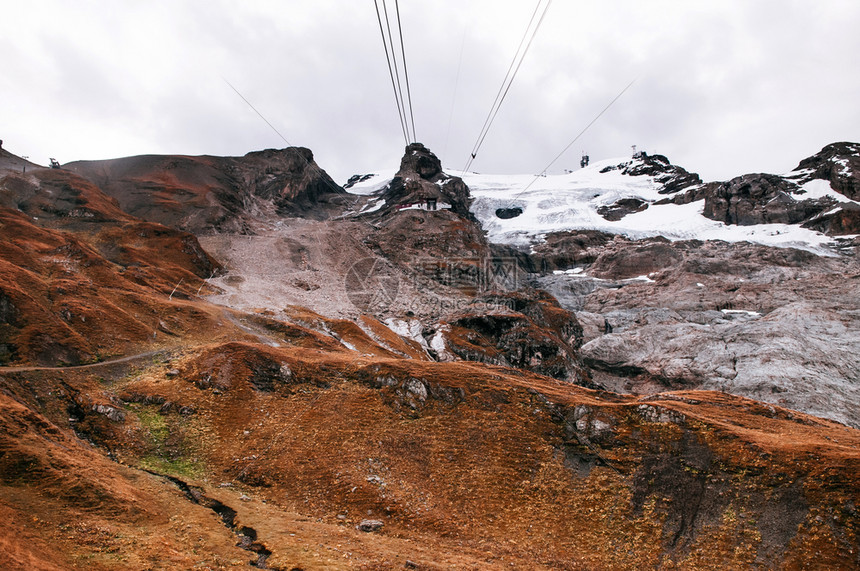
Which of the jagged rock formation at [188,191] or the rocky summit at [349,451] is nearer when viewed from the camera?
the rocky summit at [349,451]

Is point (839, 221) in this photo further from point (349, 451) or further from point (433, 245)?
point (349, 451)

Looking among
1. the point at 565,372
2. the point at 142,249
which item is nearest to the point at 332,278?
the point at 142,249

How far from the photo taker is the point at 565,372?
89.0 meters

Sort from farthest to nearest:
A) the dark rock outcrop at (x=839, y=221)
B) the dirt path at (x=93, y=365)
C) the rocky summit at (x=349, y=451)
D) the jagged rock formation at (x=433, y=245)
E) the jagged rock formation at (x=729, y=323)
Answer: the dark rock outcrop at (x=839, y=221), the jagged rock formation at (x=433, y=245), the jagged rock formation at (x=729, y=323), the dirt path at (x=93, y=365), the rocky summit at (x=349, y=451)

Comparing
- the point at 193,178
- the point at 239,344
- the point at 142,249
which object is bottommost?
the point at 239,344

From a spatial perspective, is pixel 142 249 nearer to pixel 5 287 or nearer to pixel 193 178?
pixel 5 287

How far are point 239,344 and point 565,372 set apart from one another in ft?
215

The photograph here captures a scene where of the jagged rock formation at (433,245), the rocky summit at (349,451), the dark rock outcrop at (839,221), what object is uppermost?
the dark rock outcrop at (839,221)

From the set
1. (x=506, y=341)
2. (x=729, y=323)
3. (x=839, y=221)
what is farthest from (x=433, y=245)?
(x=839, y=221)

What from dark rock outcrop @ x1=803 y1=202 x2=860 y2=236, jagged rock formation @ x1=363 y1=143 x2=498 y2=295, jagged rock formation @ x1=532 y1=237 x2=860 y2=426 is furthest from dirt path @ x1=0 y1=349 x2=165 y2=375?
dark rock outcrop @ x1=803 y1=202 x2=860 y2=236

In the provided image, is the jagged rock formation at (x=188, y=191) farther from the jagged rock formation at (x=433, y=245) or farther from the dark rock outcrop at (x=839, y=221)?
the dark rock outcrop at (x=839, y=221)

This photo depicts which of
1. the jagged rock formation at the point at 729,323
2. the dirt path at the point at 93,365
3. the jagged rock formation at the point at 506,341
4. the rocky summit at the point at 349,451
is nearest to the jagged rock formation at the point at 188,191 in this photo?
the rocky summit at the point at 349,451

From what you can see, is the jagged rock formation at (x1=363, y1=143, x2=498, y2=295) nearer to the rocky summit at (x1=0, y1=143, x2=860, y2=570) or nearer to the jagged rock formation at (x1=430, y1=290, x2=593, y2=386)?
the jagged rock formation at (x1=430, y1=290, x2=593, y2=386)

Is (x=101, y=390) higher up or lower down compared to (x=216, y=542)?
higher up
